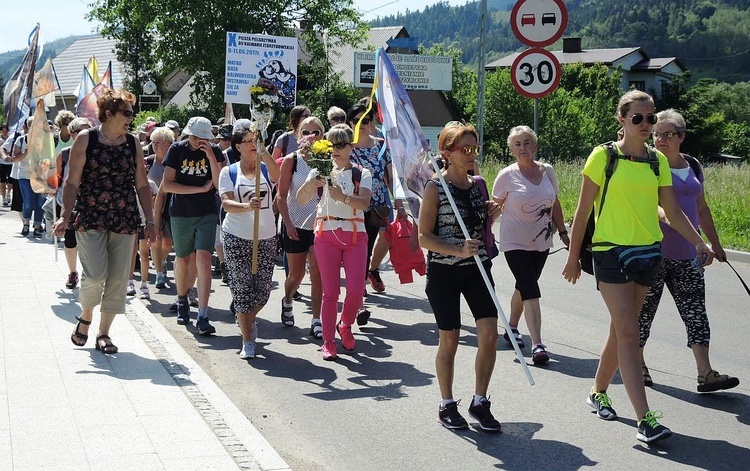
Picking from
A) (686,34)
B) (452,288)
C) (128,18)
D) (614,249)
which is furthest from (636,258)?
(686,34)

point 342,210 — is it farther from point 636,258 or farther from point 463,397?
point 636,258

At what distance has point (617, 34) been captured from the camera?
183 meters

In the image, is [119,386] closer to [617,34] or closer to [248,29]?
[248,29]

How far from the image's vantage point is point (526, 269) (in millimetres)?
7840

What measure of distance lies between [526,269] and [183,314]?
3.37 meters

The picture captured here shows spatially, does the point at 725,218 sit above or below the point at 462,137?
below

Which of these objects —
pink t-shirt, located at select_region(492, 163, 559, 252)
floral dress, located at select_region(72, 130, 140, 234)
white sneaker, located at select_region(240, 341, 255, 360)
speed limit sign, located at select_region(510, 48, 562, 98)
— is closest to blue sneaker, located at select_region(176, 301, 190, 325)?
white sneaker, located at select_region(240, 341, 255, 360)

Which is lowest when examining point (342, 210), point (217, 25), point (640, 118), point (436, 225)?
point (342, 210)

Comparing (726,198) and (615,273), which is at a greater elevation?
A: (615,273)

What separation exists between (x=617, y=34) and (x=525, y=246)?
183998 mm

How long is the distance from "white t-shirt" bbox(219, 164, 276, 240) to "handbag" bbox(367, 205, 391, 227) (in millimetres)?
1252

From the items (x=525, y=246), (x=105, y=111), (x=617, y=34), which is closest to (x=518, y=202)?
(x=525, y=246)

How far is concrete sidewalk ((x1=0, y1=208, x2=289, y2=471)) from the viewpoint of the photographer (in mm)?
5109

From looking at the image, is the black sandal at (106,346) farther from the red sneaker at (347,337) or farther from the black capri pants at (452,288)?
the black capri pants at (452,288)
